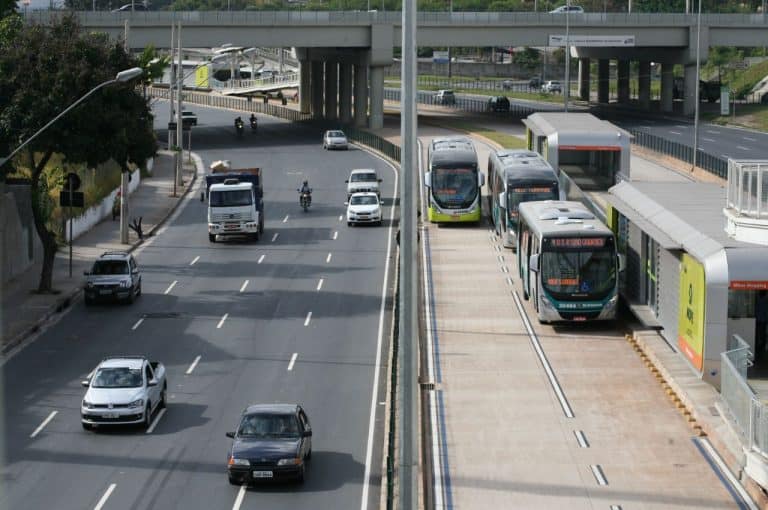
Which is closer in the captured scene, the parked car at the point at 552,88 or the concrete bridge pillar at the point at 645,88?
the concrete bridge pillar at the point at 645,88

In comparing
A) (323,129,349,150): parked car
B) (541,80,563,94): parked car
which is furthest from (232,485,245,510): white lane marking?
(541,80,563,94): parked car

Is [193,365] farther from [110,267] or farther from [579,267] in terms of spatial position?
[579,267]

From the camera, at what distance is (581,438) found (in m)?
29.1

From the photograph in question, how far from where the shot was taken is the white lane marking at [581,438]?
28594 mm

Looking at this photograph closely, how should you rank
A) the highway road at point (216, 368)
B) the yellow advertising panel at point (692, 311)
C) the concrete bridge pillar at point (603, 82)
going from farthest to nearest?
the concrete bridge pillar at point (603, 82) → the yellow advertising panel at point (692, 311) → the highway road at point (216, 368)

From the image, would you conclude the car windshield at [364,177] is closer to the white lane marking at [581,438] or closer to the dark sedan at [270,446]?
the white lane marking at [581,438]

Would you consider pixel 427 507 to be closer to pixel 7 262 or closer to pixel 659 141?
pixel 7 262

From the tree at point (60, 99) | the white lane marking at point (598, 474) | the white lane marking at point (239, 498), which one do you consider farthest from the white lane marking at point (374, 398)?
the tree at point (60, 99)

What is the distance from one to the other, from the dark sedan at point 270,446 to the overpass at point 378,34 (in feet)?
220

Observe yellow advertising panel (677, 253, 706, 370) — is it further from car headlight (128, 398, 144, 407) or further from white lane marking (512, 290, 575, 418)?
car headlight (128, 398, 144, 407)

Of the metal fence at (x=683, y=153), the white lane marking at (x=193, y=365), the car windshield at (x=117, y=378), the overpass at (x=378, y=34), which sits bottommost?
the white lane marking at (x=193, y=365)

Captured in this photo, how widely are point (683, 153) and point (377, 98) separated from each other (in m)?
29.5

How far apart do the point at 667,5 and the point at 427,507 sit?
149 metres

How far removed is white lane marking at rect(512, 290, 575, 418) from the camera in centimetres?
3166
